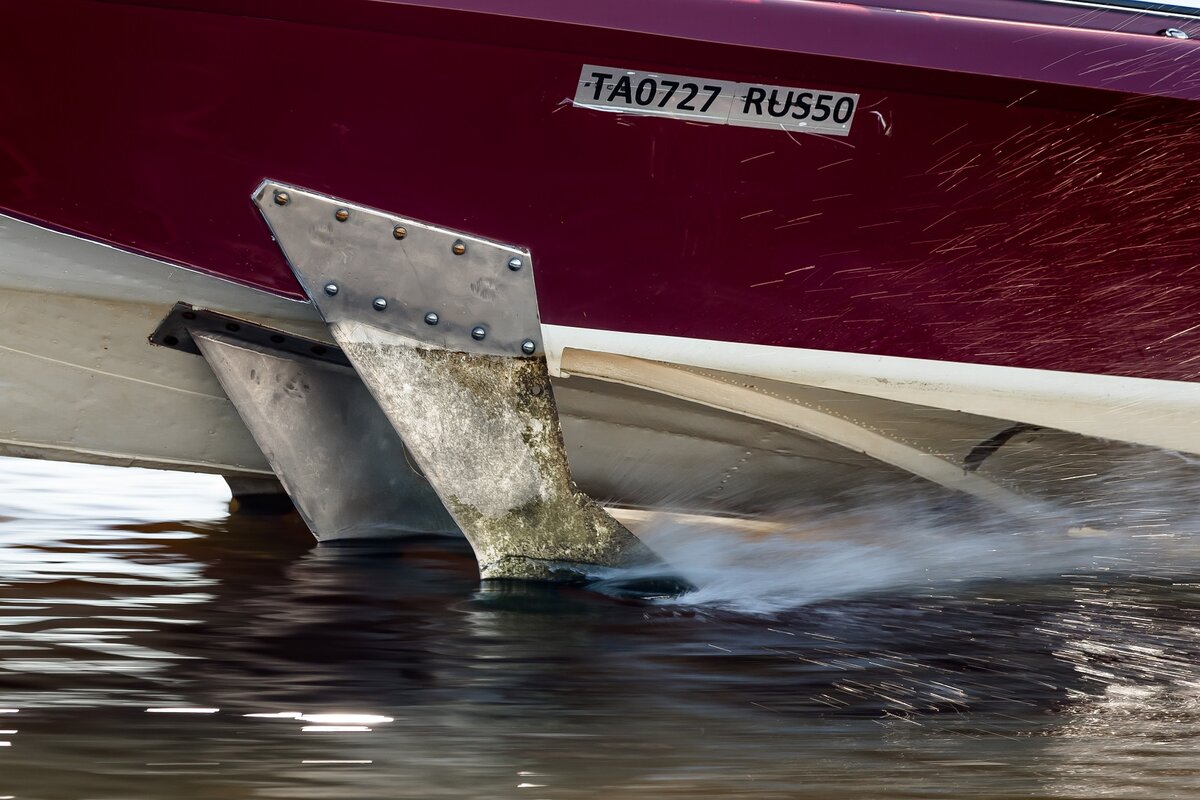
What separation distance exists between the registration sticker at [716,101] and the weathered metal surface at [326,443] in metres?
0.99

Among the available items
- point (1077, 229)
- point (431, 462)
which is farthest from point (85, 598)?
point (1077, 229)

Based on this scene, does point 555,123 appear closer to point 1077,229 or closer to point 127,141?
point 127,141

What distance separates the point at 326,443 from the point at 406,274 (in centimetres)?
67

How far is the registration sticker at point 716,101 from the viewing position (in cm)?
268

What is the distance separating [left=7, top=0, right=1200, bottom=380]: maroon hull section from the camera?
261 centimetres

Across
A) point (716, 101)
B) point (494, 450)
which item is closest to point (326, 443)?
point (494, 450)

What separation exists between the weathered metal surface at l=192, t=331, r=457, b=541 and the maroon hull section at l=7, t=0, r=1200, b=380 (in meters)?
0.38

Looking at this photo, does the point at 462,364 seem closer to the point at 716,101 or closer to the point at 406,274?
the point at 406,274

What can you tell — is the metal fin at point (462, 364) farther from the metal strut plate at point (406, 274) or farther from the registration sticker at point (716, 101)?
the registration sticker at point (716, 101)

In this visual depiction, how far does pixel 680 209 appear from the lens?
2.79 meters

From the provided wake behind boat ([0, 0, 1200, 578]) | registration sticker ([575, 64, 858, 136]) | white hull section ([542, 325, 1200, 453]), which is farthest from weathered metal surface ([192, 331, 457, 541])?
registration sticker ([575, 64, 858, 136])

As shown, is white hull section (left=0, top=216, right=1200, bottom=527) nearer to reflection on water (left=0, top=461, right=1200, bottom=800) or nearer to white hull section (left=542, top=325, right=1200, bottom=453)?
white hull section (left=542, top=325, right=1200, bottom=453)

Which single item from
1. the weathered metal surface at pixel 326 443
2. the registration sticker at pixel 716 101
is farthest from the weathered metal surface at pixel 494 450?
the registration sticker at pixel 716 101

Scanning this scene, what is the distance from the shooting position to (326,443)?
10.7 feet
